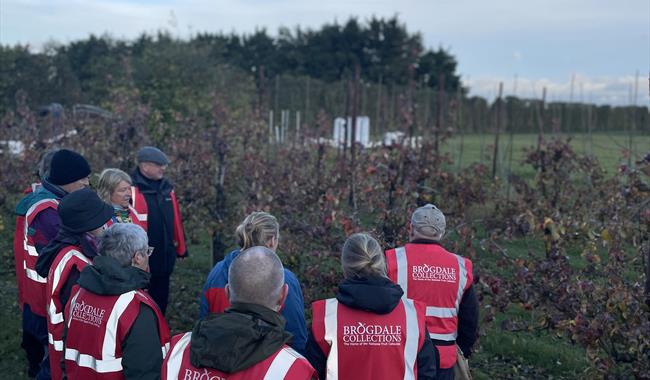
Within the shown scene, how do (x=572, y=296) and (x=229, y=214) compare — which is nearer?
(x=572, y=296)

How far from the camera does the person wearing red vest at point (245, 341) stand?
2.56 meters

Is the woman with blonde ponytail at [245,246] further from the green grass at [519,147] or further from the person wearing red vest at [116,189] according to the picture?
the green grass at [519,147]

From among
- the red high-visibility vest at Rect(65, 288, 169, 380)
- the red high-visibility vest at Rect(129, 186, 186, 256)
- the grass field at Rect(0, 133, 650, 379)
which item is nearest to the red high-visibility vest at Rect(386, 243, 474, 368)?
the red high-visibility vest at Rect(65, 288, 169, 380)

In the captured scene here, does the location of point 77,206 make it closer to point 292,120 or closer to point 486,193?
point 486,193

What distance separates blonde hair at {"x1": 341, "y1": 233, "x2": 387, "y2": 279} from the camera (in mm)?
3404

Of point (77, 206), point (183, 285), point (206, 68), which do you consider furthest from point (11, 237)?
point (206, 68)

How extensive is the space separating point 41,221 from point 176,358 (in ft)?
7.81

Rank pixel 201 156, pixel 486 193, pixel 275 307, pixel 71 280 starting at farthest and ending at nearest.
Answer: pixel 486 193, pixel 201 156, pixel 71 280, pixel 275 307

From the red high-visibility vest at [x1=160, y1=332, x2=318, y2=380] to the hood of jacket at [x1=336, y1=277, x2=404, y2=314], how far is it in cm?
58

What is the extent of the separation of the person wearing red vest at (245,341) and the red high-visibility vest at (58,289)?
1.41 metres

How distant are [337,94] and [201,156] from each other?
60.5 feet

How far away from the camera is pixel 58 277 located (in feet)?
13.1

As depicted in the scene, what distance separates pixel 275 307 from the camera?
2.81 metres

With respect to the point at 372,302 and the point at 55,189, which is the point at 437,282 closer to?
the point at 372,302
